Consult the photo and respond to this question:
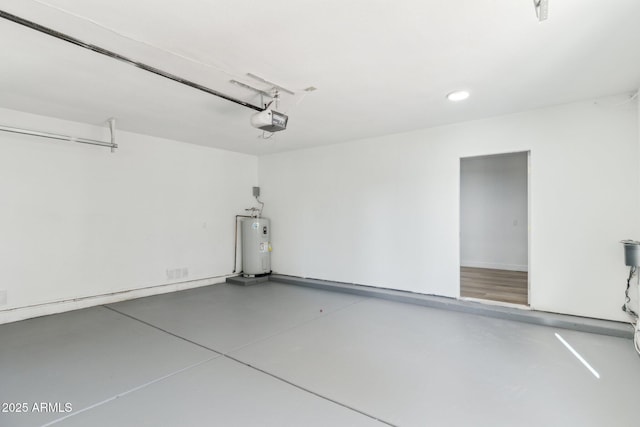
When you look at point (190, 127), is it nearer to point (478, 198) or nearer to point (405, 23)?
point (405, 23)

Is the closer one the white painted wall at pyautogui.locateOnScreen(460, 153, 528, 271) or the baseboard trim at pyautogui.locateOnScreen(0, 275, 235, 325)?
the baseboard trim at pyautogui.locateOnScreen(0, 275, 235, 325)

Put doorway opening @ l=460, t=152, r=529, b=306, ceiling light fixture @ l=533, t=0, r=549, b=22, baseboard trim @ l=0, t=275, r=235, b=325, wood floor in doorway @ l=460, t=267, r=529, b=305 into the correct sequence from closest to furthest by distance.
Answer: ceiling light fixture @ l=533, t=0, r=549, b=22 → baseboard trim @ l=0, t=275, r=235, b=325 → wood floor in doorway @ l=460, t=267, r=529, b=305 → doorway opening @ l=460, t=152, r=529, b=306

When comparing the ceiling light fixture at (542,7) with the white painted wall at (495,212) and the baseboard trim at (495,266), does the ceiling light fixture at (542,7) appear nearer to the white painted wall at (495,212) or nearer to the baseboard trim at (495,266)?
the white painted wall at (495,212)

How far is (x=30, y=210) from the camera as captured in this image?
3.83 metres

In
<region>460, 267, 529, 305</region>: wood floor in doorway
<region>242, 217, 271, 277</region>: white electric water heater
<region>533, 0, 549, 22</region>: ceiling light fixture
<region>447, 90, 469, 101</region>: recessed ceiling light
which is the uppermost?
<region>447, 90, 469, 101</region>: recessed ceiling light

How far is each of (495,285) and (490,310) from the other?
1.57m

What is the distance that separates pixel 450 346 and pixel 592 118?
2915 millimetres

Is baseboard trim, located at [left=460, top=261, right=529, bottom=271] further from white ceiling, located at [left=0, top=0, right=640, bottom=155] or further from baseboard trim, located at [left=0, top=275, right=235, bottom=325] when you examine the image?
baseboard trim, located at [left=0, top=275, right=235, bottom=325]

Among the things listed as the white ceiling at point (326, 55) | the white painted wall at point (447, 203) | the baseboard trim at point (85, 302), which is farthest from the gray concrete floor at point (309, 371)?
the white ceiling at point (326, 55)

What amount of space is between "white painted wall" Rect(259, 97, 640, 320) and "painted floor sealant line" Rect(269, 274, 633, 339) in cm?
13

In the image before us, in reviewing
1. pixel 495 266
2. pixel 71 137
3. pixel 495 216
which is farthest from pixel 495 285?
pixel 71 137

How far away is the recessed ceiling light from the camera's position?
319 centimetres

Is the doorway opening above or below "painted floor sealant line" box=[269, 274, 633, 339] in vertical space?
above

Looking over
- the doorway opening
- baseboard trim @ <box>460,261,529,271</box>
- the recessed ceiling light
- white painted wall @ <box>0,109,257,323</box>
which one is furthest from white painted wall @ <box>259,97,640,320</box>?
baseboard trim @ <box>460,261,529,271</box>
